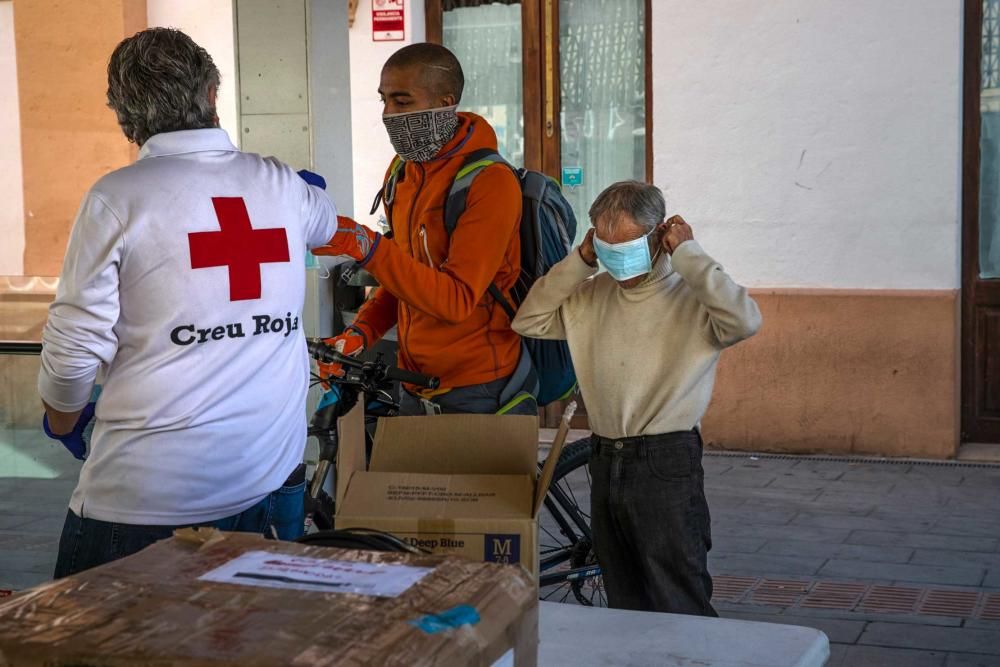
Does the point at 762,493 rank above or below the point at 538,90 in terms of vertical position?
below

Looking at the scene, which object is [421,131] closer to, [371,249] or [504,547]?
[371,249]

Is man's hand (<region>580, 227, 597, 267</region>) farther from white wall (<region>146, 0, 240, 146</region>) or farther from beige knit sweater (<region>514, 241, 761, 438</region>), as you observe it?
white wall (<region>146, 0, 240, 146</region>)

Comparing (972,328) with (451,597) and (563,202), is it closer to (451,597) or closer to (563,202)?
(563,202)

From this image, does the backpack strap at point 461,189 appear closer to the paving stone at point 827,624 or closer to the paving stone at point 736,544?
the paving stone at point 827,624

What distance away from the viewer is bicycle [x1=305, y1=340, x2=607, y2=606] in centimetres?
373

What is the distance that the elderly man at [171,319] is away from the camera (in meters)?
2.32

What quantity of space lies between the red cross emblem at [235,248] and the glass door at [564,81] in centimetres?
615

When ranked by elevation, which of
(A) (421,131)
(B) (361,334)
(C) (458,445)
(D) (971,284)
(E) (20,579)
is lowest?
(E) (20,579)

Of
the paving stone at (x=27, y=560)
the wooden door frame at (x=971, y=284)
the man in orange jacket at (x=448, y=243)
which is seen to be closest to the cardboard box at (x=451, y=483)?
the man in orange jacket at (x=448, y=243)

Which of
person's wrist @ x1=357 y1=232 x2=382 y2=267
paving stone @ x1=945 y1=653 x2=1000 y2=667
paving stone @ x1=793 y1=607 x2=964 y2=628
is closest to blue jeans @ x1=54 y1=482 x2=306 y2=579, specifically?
person's wrist @ x1=357 y1=232 x2=382 y2=267

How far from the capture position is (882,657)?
4.46m

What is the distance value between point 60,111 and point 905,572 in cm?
584

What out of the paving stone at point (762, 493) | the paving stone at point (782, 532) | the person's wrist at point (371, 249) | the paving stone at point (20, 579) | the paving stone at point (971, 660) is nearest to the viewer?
the person's wrist at point (371, 249)

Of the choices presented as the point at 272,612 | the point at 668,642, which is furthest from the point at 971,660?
the point at 272,612
